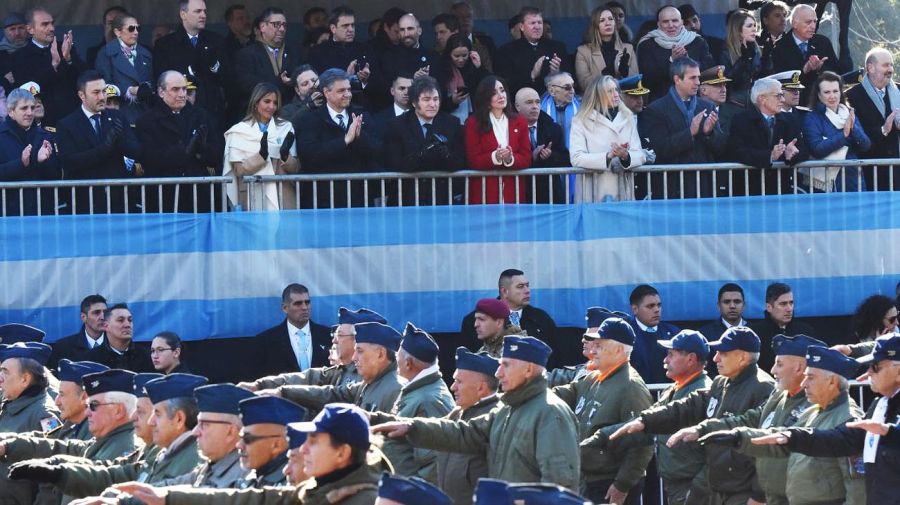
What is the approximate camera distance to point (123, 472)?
1007cm

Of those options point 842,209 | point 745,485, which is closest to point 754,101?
point 842,209

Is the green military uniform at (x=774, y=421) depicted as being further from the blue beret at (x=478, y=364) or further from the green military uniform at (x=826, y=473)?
the blue beret at (x=478, y=364)

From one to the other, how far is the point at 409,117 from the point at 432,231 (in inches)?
37.2

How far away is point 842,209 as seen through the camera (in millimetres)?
15594

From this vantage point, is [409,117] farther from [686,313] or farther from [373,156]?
[686,313]

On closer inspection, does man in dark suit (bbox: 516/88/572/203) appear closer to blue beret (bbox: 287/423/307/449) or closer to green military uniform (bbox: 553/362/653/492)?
green military uniform (bbox: 553/362/653/492)

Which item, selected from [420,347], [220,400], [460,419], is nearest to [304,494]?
[220,400]

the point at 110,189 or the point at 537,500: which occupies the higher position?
the point at 110,189

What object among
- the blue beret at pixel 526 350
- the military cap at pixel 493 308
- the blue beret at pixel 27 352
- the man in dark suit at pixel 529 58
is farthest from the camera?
the man in dark suit at pixel 529 58

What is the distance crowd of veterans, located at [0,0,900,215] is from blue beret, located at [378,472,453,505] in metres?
7.77

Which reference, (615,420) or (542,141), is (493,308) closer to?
(615,420)

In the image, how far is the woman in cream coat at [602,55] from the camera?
16891 mm

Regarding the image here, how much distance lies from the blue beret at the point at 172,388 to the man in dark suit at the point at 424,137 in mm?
5185

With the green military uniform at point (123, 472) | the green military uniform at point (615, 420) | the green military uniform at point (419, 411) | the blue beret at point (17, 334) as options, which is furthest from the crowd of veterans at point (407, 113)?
the green military uniform at point (123, 472)
